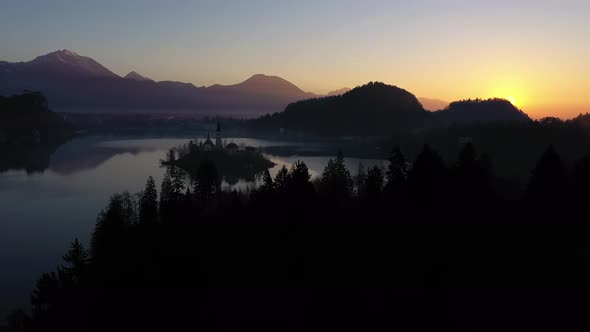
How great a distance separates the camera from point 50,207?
4097 centimetres

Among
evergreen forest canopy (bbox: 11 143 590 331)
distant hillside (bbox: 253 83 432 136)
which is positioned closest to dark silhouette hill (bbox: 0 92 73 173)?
evergreen forest canopy (bbox: 11 143 590 331)

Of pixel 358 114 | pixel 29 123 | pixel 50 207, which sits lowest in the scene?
pixel 50 207

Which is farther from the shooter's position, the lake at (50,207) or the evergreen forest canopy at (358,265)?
the lake at (50,207)

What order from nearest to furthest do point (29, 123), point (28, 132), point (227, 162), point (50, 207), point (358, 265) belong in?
point (358, 265)
point (50, 207)
point (227, 162)
point (28, 132)
point (29, 123)

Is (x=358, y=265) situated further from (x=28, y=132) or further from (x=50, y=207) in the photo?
(x=28, y=132)

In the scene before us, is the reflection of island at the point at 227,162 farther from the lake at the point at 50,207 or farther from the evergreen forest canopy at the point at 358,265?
the evergreen forest canopy at the point at 358,265

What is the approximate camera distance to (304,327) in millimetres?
14625

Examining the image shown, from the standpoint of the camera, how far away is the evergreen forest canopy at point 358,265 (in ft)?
48.8

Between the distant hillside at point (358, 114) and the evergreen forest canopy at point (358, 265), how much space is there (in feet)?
442

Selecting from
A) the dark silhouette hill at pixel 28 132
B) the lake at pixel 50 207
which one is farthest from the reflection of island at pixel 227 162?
the dark silhouette hill at pixel 28 132

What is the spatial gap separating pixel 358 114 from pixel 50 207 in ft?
436

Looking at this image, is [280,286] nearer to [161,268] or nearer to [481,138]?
[161,268]

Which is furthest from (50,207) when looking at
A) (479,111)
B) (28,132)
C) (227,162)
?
(479,111)

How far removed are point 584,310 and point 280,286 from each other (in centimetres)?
900
